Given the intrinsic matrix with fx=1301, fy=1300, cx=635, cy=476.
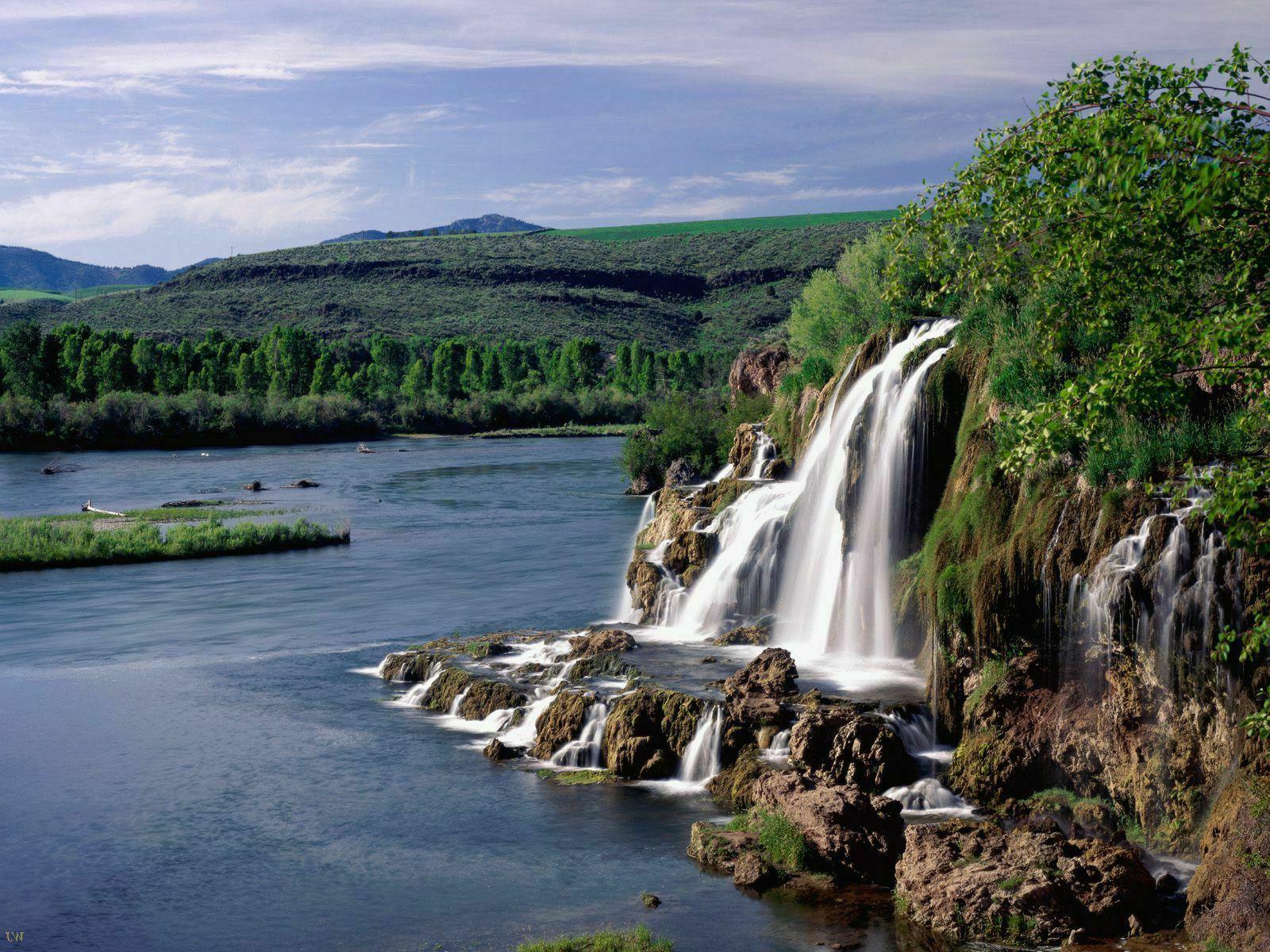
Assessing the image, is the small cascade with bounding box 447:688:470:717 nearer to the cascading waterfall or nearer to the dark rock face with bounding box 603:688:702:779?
the dark rock face with bounding box 603:688:702:779

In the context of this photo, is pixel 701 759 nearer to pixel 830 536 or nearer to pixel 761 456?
pixel 830 536

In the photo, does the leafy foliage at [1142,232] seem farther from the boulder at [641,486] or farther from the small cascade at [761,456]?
the boulder at [641,486]

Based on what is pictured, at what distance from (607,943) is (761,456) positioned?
2317 cm

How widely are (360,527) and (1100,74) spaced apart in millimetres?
48791

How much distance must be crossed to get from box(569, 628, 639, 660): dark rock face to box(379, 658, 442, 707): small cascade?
3.07 metres

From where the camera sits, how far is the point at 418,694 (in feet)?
92.9

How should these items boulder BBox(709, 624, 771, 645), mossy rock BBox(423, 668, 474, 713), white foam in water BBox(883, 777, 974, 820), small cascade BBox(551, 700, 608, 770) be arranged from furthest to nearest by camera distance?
1. boulder BBox(709, 624, 771, 645)
2. mossy rock BBox(423, 668, 474, 713)
3. small cascade BBox(551, 700, 608, 770)
4. white foam in water BBox(883, 777, 974, 820)

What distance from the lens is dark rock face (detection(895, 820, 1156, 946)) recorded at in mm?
15352

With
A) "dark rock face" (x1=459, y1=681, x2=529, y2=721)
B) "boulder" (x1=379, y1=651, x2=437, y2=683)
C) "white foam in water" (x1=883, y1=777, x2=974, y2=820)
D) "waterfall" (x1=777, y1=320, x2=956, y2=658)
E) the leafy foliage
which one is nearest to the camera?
the leafy foliage

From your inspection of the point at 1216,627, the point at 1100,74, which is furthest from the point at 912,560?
the point at 1100,74

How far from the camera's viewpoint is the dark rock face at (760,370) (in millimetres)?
49875

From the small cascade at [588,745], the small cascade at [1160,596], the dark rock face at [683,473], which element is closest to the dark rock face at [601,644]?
the small cascade at [588,745]

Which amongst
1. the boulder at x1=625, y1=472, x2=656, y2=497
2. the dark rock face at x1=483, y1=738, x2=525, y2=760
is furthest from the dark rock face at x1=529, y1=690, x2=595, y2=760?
the boulder at x1=625, y1=472, x2=656, y2=497

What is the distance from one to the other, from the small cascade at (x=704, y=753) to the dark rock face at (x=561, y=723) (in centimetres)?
236
